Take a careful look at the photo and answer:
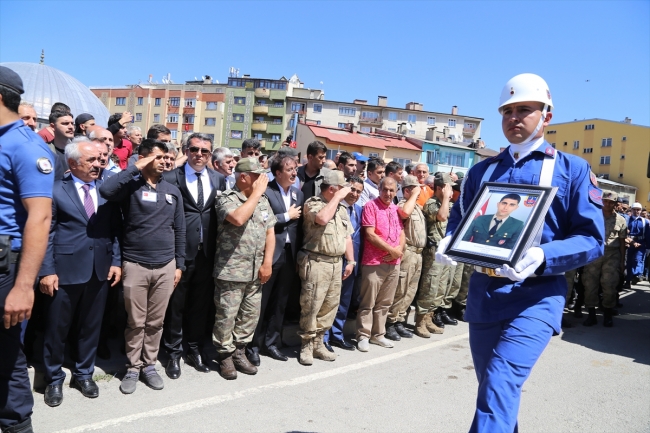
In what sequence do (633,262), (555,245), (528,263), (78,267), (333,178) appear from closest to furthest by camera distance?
(528,263), (555,245), (78,267), (333,178), (633,262)

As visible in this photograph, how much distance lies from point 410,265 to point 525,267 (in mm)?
4592

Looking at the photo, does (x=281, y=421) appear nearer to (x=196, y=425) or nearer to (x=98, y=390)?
(x=196, y=425)

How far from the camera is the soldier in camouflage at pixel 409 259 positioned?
23.0 feet

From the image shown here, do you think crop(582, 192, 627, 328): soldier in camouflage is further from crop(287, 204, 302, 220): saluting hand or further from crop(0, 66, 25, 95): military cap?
crop(0, 66, 25, 95): military cap

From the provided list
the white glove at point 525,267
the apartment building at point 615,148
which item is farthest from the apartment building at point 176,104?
the white glove at point 525,267

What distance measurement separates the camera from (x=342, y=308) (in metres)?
6.55

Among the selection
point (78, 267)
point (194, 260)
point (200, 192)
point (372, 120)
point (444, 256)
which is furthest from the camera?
point (372, 120)

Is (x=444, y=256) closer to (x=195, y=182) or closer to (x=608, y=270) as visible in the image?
(x=195, y=182)

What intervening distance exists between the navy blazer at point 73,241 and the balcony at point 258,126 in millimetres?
80449

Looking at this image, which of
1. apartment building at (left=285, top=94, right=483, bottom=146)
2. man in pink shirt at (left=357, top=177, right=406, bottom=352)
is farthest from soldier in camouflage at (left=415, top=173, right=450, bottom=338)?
apartment building at (left=285, top=94, right=483, bottom=146)

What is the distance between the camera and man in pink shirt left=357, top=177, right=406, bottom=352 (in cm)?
647

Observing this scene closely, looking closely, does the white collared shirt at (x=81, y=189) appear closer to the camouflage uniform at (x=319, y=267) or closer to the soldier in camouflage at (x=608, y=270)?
the camouflage uniform at (x=319, y=267)

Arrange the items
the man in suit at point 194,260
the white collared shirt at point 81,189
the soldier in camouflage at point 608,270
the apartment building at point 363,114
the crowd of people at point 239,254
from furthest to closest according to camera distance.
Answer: the apartment building at point 363,114 < the soldier in camouflage at point 608,270 < the man in suit at point 194,260 < the white collared shirt at point 81,189 < the crowd of people at point 239,254

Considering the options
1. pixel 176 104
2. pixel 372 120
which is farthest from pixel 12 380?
pixel 176 104
